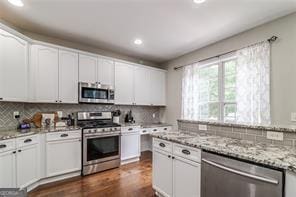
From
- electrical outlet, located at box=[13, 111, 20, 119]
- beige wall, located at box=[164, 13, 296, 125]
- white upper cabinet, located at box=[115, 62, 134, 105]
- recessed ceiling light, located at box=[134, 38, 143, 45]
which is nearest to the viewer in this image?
beige wall, located at box=[164, 13, 296, 125]

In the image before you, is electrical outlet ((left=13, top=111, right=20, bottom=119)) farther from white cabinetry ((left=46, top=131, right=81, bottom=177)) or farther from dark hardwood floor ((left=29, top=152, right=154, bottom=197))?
dark hardwood floor ((left=29, top=152, right=154, bottom=197))

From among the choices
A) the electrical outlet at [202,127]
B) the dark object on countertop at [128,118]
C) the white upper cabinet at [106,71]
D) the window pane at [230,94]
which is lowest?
the dark object on countertop at [128,118]

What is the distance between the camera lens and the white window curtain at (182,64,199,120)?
166 inches

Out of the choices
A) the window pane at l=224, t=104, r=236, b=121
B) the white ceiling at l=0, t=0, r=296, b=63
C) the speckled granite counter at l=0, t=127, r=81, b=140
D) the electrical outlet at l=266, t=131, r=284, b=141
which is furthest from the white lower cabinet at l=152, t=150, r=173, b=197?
the white ceiling at l=0, t=0, r=296, b=63

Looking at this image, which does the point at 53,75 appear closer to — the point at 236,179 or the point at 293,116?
the point at 236,179

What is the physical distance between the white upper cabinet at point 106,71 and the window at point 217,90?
2.11 m

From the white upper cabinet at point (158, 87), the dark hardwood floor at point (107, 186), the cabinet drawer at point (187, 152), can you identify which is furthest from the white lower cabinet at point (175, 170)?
the white upper cabinet at point (158, 87)

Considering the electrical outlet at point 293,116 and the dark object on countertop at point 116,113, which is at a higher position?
the electrical outlet at point 293,116

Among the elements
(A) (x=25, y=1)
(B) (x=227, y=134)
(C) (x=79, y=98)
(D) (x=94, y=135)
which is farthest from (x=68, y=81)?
(B) (x=227, y=134)

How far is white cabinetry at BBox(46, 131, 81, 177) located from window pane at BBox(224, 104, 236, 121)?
3084mm

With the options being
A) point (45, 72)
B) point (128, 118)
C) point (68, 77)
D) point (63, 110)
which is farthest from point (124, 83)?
point (45, 72)

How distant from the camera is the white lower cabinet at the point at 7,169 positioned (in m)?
2.18

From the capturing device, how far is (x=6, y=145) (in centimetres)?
222

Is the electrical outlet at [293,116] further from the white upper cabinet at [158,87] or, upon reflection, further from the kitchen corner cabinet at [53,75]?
the kitchen corner cabinet at [53,75]
